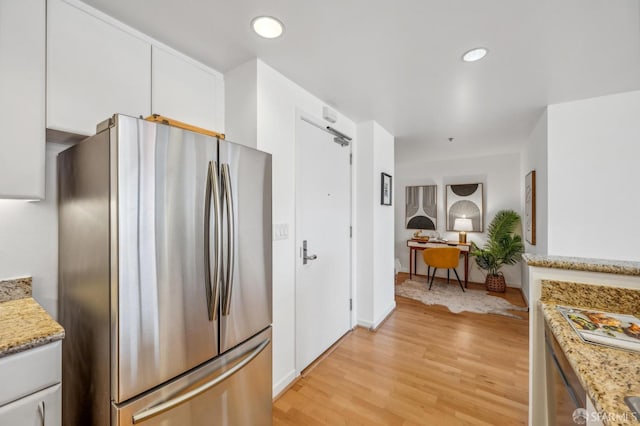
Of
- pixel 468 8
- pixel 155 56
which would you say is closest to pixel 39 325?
pixel 155 56

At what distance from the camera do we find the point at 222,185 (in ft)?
3.97

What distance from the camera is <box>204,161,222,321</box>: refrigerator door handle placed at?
A: 1140mm

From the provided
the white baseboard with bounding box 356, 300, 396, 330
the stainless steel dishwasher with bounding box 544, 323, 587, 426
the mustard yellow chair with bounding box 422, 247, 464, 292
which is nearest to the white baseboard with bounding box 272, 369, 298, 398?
the white baseboard with bounding box 356, 300, 396, 330

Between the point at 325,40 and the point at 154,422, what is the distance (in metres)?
2.00

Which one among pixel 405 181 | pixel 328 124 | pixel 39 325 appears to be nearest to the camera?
pixel 39 325

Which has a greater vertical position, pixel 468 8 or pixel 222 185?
pixel 468 8

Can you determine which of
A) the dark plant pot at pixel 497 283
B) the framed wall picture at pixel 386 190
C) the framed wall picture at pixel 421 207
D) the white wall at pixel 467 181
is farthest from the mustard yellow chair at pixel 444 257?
the framed wall picture at pixel 386 190

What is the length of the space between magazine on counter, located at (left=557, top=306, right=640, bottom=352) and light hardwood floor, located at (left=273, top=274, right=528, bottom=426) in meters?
1.05

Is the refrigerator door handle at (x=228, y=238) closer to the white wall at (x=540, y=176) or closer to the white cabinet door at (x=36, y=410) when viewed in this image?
the white cabinet door at (x=36, y=410)

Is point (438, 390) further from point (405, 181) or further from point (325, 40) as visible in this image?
point (405, 181)

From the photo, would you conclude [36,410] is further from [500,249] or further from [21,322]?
[500,249]

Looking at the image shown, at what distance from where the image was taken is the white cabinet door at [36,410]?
2.66 feet

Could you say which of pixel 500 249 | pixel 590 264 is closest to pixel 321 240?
pixel 590 264

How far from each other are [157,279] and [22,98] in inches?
36.2
